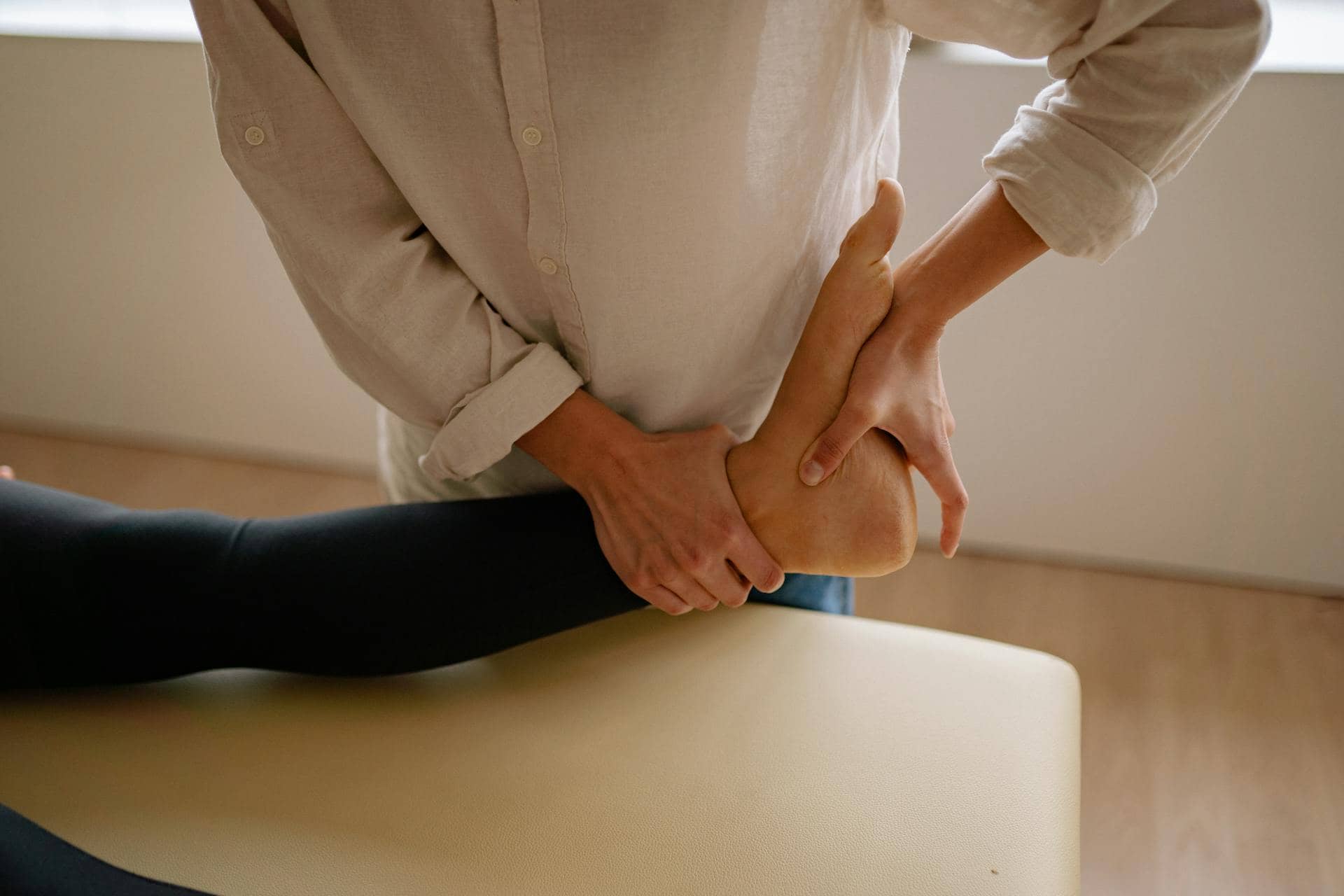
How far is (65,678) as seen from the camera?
84cm

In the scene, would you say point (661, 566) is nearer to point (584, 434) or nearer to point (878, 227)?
point (584, 434)

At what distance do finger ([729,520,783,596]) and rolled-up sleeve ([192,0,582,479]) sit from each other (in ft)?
0.59

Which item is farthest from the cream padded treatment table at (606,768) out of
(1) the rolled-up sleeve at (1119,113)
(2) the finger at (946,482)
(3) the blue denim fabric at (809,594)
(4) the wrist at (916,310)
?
(1) the rolled-up sleeve at (1119,113)

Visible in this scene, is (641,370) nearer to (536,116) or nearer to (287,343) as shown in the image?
(536,116)

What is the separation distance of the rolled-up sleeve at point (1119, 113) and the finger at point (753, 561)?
311 mm

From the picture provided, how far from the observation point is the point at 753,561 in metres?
0.78

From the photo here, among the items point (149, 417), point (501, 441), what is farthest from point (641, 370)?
point (149, 417)

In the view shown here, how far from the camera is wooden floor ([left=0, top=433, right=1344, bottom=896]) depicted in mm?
1095

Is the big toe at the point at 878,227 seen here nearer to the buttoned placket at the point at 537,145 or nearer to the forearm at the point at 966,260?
the forearm at the point at 966,260

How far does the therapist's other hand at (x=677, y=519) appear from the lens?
763 millimetres

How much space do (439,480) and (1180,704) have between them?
1.01m

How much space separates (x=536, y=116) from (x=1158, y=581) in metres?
1.28

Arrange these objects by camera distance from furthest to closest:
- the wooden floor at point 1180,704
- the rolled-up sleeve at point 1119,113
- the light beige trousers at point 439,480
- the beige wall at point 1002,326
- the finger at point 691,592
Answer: the beige wall at point 1002,326, the wooden floor at point 1180,704, the light beige trousers at point 439,480, the finger at point 691,592, the rolled-up sleeve at point 1119,113

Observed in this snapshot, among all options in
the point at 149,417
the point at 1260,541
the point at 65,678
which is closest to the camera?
the point at 65,678
